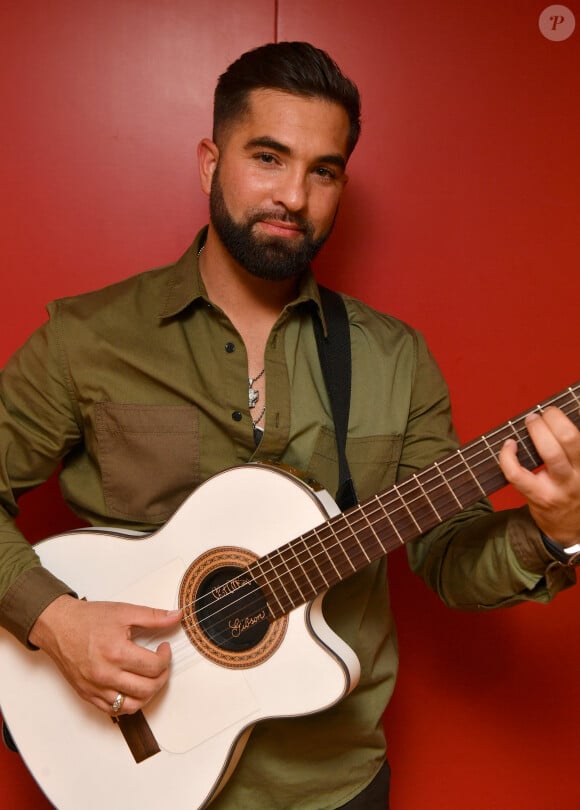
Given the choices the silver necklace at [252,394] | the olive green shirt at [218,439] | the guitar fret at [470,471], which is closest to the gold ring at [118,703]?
the olive green shirt at [218,439]

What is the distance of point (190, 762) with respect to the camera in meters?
1.38

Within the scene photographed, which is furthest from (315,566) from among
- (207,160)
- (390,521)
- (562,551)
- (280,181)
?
(207,160)

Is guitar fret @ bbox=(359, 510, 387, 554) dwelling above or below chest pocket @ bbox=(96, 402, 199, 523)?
below

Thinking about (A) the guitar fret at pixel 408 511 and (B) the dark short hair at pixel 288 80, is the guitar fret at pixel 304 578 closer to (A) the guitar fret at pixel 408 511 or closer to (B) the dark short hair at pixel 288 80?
(A) the guitar fret at pixel 408 511

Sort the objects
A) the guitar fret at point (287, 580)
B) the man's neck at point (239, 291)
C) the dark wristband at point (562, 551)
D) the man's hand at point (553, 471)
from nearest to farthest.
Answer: the man's hand at point (553, 471) → the dark wristband at point (562, 551) → the guitar fret at point (287, 580) → the man's neck at point (239, 291)

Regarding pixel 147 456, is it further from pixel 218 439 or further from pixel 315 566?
pixel 315 566

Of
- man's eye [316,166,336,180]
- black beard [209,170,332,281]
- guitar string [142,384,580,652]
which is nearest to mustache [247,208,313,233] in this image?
black beard [209,170,332,281]

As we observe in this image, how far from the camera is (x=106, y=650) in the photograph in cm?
137

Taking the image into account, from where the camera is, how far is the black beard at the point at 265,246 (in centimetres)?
160

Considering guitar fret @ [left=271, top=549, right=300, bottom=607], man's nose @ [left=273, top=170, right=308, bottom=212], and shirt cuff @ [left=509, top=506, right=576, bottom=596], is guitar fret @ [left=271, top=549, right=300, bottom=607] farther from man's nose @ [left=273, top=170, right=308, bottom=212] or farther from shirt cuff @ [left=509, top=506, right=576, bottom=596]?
man's nose @ [left=273, top=170, right=308, bottom=212]

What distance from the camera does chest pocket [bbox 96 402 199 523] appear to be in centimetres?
158

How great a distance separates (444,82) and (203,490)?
1.24m
